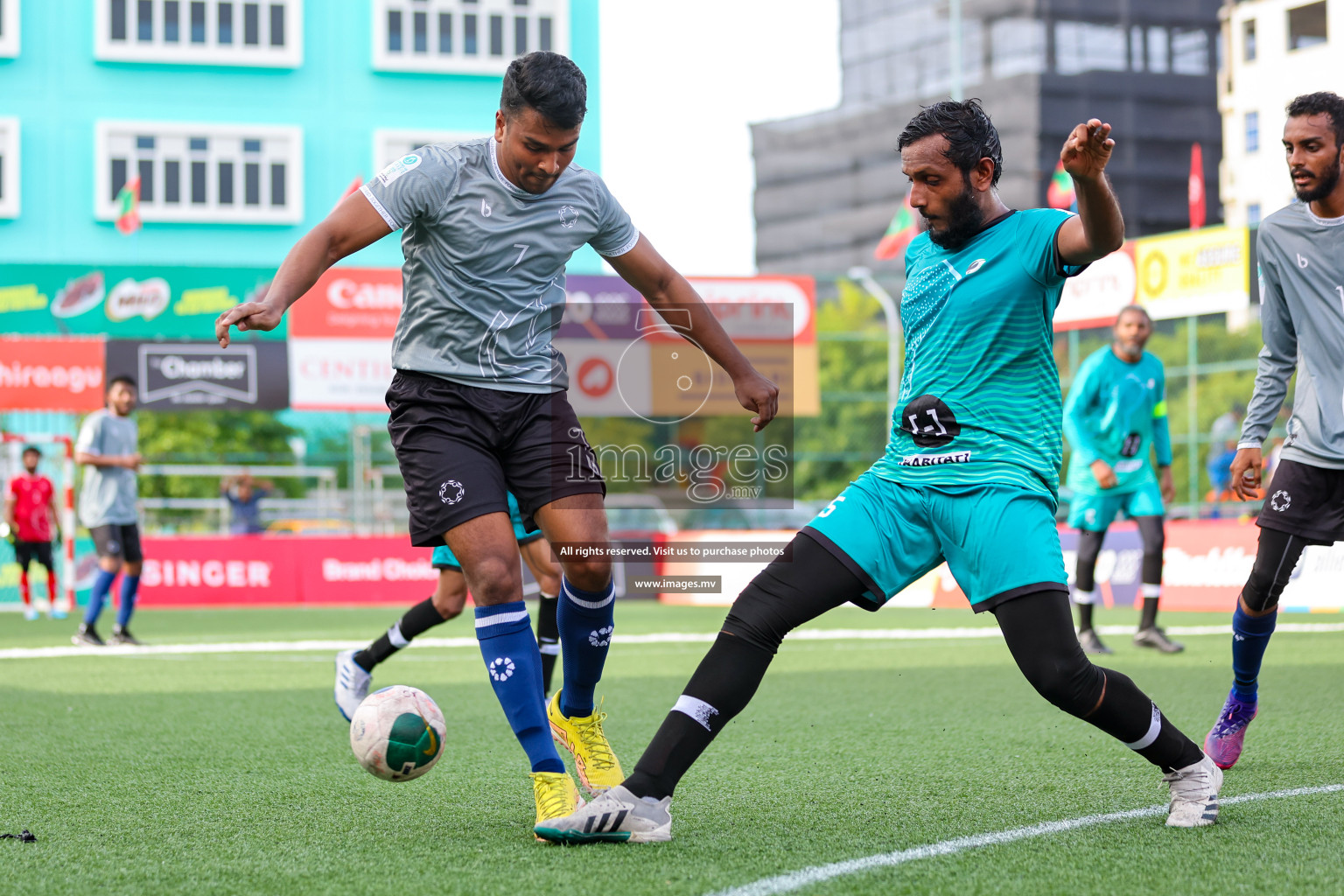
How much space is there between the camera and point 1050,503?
418 centimetres

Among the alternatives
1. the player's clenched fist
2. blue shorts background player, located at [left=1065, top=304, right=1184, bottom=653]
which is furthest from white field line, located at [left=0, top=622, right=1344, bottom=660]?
the player's clenched fist

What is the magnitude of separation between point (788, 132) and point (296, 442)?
6276 cm

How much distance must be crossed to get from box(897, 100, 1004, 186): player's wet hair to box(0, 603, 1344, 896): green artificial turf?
1798 millimetres

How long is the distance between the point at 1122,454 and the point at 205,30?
30.0 m

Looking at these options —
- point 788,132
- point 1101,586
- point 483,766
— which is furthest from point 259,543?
point 788,132

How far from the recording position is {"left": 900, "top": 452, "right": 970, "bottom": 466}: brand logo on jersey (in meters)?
4.11

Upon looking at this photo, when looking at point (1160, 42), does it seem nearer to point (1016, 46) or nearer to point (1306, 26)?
point (1016, 46)

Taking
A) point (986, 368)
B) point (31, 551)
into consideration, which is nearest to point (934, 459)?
point (986, 368)

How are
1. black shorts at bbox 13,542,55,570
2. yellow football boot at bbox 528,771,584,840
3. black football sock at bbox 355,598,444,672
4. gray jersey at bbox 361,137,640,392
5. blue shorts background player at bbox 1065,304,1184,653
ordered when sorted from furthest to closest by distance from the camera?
black shorts at bbox 13,542,55,570, blue shorts background player at bbox 1065,304,1184,653, black football sock at bbox 355,598,444,672, gray jersey at bbox 361,137,640,392, yellow football boot at bbox 528,771,584,840

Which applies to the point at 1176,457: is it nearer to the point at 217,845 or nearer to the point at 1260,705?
the point at 1260,705

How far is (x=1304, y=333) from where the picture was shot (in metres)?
5.29

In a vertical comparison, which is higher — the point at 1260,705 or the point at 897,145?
the point at 897,145

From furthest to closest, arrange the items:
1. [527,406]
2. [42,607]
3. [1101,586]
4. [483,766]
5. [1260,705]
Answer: [42,607] → [1101,586] → [1260,705] → [483,766] → [527,406]

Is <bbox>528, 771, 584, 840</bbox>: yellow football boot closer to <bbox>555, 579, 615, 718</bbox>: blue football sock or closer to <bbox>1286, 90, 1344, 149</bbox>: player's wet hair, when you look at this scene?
<bbox>555, 579, 615, 718</bbox>: blue football sock
